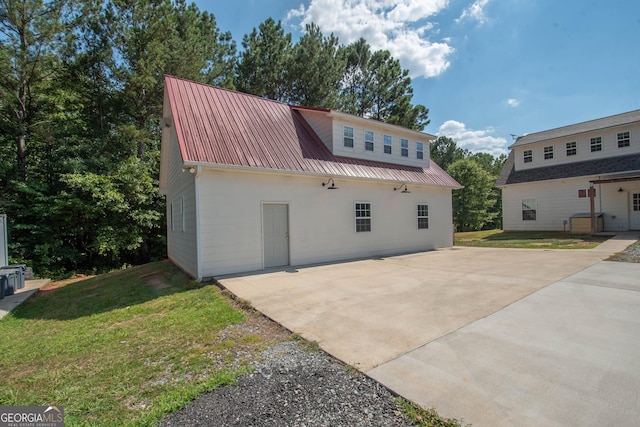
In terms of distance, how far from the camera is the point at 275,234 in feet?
29.6

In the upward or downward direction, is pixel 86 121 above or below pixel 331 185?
above

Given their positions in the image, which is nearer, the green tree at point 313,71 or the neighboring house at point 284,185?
the neighboring house at point 284,185

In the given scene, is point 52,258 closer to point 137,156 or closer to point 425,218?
point 137,156

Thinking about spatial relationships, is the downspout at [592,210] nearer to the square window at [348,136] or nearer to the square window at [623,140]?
the square window at [623,140]

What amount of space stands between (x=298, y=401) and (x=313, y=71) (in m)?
21.1

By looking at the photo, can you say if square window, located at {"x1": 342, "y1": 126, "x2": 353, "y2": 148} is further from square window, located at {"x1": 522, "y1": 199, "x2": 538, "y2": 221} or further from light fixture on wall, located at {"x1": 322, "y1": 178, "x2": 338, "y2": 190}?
square window, located at {"x1": 522, "y1": 199, "x2": 538, "y2": 221}

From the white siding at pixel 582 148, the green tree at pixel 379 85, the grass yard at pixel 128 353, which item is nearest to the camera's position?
the grass yard at pixel 128 353

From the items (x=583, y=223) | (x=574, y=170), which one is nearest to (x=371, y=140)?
(x=583, y=223)

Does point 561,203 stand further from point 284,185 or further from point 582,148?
point 284,185

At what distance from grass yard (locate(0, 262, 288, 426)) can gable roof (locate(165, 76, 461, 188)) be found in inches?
144

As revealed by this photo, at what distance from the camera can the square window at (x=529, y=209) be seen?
19.5m

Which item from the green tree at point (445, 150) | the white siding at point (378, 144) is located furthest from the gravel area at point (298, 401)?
the green tree at point (445, 150)

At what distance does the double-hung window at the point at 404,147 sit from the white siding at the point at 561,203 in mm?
11584

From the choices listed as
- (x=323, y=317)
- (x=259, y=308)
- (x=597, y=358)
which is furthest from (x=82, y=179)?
(x=597, y=358)
